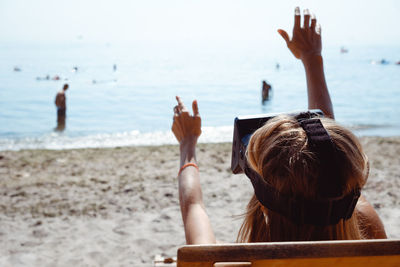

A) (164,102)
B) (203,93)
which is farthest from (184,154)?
(203,93)

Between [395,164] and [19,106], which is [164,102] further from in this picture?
[395,164]

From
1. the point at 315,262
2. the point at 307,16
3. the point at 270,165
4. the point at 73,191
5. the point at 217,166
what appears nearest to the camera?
the point at 315,262

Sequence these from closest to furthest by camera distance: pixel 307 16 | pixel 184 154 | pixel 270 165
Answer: pixel 270 165
pixel 184 154
pixel 307 16

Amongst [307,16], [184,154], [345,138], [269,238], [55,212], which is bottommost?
[55,212]

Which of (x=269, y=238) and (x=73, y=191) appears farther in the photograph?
(x=73, y=191)

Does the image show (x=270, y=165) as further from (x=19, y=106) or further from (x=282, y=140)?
(x=19, y=106)

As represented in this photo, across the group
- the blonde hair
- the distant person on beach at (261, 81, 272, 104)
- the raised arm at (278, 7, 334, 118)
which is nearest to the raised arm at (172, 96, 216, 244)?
the blonde hair

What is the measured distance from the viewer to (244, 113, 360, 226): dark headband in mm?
961

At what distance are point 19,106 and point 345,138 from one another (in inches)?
772

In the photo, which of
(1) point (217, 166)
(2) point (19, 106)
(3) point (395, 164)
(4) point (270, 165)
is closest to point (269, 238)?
(4) point (270, 165)

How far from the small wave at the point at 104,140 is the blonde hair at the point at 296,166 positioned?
32.3 ft

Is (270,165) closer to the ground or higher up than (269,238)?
Answer: higher up

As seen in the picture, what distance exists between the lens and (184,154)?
1.41m

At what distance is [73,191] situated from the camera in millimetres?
5520
